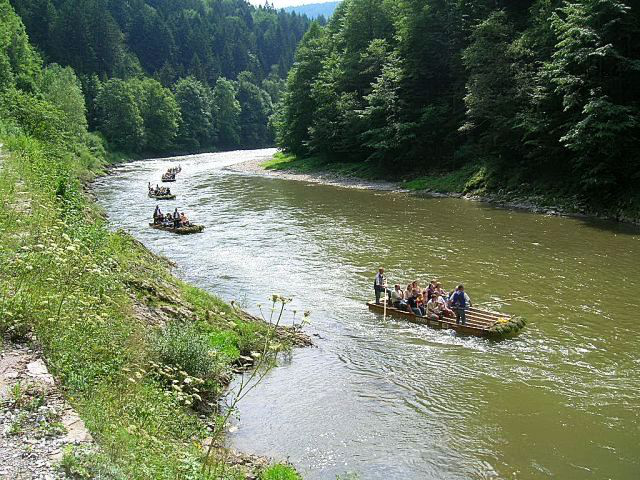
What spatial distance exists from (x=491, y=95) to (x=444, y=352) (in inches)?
1160

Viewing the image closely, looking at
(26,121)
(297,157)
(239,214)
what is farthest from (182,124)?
(239,214)

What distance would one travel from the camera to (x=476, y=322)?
54.0ft

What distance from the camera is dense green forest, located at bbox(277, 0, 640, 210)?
3152cm

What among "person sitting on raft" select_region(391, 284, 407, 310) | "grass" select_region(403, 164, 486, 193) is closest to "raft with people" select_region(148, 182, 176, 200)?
"grass" select_region(403, 164, 486, 193)

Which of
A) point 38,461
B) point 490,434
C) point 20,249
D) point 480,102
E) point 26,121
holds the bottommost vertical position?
point 490,434

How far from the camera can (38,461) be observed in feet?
17.5

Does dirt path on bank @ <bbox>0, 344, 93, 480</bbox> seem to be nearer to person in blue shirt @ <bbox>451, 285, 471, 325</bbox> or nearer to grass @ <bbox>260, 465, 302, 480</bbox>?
grass @ <bbox>260, 465, 302, 480</bbox>

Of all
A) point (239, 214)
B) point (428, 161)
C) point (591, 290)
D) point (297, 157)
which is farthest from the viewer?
point (297, 157)

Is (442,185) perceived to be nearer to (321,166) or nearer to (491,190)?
(491,190)

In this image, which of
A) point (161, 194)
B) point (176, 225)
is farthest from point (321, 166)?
point (176, 225)

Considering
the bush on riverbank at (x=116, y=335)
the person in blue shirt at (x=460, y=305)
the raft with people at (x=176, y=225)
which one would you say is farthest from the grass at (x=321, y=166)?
the bush on riverbank at (x=116, y=335)

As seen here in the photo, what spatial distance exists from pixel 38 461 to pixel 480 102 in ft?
Answer: 129

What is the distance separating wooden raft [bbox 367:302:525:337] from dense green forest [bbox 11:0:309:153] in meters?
80.7

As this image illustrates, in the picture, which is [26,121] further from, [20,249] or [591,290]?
[591,290]
